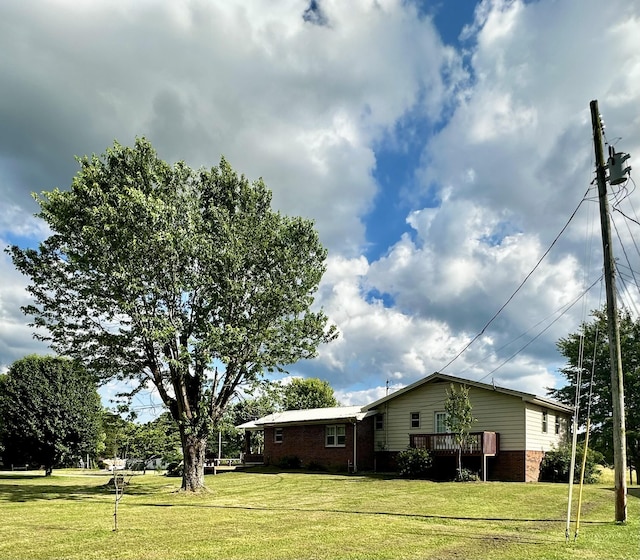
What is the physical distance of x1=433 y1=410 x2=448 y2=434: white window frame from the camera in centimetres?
2942

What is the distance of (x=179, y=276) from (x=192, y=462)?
24.0 ft

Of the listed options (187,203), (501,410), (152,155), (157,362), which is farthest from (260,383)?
(501,410)

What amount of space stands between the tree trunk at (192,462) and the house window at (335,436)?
44.5 feet

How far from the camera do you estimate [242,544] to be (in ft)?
33.9

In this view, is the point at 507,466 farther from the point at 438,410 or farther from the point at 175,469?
the point at 175,469

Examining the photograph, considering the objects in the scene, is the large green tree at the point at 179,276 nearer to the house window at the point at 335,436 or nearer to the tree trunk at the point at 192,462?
the tree trunk at the point at 192,462

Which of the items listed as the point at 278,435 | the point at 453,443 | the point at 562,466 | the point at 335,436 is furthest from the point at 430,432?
the point at 278,435

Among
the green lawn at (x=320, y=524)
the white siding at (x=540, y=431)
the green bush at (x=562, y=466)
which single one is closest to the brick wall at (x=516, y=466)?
the green bush at (x=562, y=466)

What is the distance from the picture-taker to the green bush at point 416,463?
26.7m

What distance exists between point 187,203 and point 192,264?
249 cm

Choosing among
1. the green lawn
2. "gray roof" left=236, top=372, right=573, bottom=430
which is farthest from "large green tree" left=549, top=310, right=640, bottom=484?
the green lawn

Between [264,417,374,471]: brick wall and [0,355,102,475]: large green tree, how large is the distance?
11761 millimetres

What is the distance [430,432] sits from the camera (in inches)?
1171

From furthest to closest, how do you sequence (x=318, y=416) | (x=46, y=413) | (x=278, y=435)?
1. (x=278, y=435)
2. (x=318, y=416)
3. (x=46, y=413)
